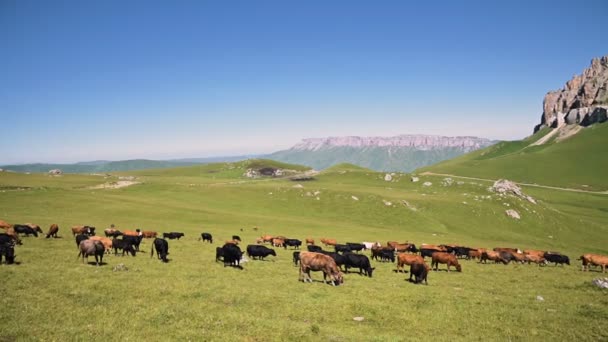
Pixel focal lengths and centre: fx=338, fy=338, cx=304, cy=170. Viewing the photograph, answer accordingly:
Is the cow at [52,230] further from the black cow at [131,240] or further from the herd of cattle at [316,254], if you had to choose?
the black cow at [131,240]

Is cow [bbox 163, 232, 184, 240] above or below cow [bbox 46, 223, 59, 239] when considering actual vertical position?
below

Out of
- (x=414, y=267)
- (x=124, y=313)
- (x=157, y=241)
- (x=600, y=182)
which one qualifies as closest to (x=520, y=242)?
(x=414, y=267)

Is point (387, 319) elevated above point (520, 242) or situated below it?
above

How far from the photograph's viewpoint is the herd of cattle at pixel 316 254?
24.9 meters

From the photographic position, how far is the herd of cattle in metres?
24.9

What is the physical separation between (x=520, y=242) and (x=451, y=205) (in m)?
22.6

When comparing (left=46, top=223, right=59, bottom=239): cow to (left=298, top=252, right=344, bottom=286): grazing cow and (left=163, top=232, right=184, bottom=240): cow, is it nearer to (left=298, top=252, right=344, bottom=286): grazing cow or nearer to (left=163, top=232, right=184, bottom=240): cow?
(left=163, top=232, right=184, bottom=240): cow

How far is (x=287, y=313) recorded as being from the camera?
1728cm

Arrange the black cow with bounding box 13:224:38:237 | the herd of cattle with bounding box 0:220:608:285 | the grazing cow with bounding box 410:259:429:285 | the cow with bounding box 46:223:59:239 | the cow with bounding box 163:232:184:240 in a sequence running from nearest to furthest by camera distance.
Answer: the herd of cattle with bounding box 0:220:608:285
the grazing cow with bounding box 410:259:429:285
the cow with bounding box 46:223:59:239
the black cow with bounding box 13:224:38:237
the cow with bounding box 163:232:184:240

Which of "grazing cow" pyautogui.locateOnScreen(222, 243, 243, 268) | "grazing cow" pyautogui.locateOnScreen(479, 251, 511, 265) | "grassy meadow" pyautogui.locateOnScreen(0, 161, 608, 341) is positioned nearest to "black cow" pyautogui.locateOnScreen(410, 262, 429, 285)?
"grassy meadow" pyautogui.locateOnScreen(0, 161, 608, 341)

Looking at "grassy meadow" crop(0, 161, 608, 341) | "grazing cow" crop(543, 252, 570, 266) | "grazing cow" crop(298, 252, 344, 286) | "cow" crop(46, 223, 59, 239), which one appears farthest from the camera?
"grazing cow" crop(543, 252, 570, 266)

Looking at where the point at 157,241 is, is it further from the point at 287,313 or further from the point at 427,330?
the point at 427,330

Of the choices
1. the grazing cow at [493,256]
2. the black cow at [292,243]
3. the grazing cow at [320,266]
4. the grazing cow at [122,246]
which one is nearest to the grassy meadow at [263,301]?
the grazing cow at [320,266]

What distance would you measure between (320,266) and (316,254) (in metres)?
0.92
